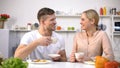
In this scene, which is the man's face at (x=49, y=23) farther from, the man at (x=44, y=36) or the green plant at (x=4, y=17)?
the green plant at (x=4, y=17)

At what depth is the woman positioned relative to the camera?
2127 millimetres

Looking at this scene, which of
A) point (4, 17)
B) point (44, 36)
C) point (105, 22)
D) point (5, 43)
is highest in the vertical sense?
point (4, 17)

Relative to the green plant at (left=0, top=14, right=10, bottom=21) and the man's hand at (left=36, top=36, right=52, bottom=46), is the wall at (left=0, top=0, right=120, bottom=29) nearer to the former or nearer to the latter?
the green plant at (left=0, top=14, right=10, bottom=21)

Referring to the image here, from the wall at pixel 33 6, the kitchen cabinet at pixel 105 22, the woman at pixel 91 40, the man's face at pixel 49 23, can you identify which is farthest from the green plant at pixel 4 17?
the woman at pixel 91 40

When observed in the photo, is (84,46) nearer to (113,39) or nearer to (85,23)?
(85,23)

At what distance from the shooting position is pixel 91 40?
2164 mm

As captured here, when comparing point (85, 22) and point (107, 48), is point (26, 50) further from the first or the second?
point (107, 48)

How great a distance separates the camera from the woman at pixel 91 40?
2127 mm

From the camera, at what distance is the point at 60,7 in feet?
14.3

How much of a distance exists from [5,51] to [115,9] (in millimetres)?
2177

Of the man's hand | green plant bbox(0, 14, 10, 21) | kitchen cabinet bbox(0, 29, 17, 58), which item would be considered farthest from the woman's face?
green plant bbox(0, 14, 10, 21)

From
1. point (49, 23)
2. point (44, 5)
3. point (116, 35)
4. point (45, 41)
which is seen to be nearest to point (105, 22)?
point (116, 35)

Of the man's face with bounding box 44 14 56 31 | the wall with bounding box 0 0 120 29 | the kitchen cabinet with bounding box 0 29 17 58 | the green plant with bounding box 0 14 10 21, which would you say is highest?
the wall with bounding box 0 0 120 29

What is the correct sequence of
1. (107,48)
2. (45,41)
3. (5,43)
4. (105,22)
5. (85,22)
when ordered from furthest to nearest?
(105,22) < (5,43) < (85,22) < (107,48) < (45,41)
